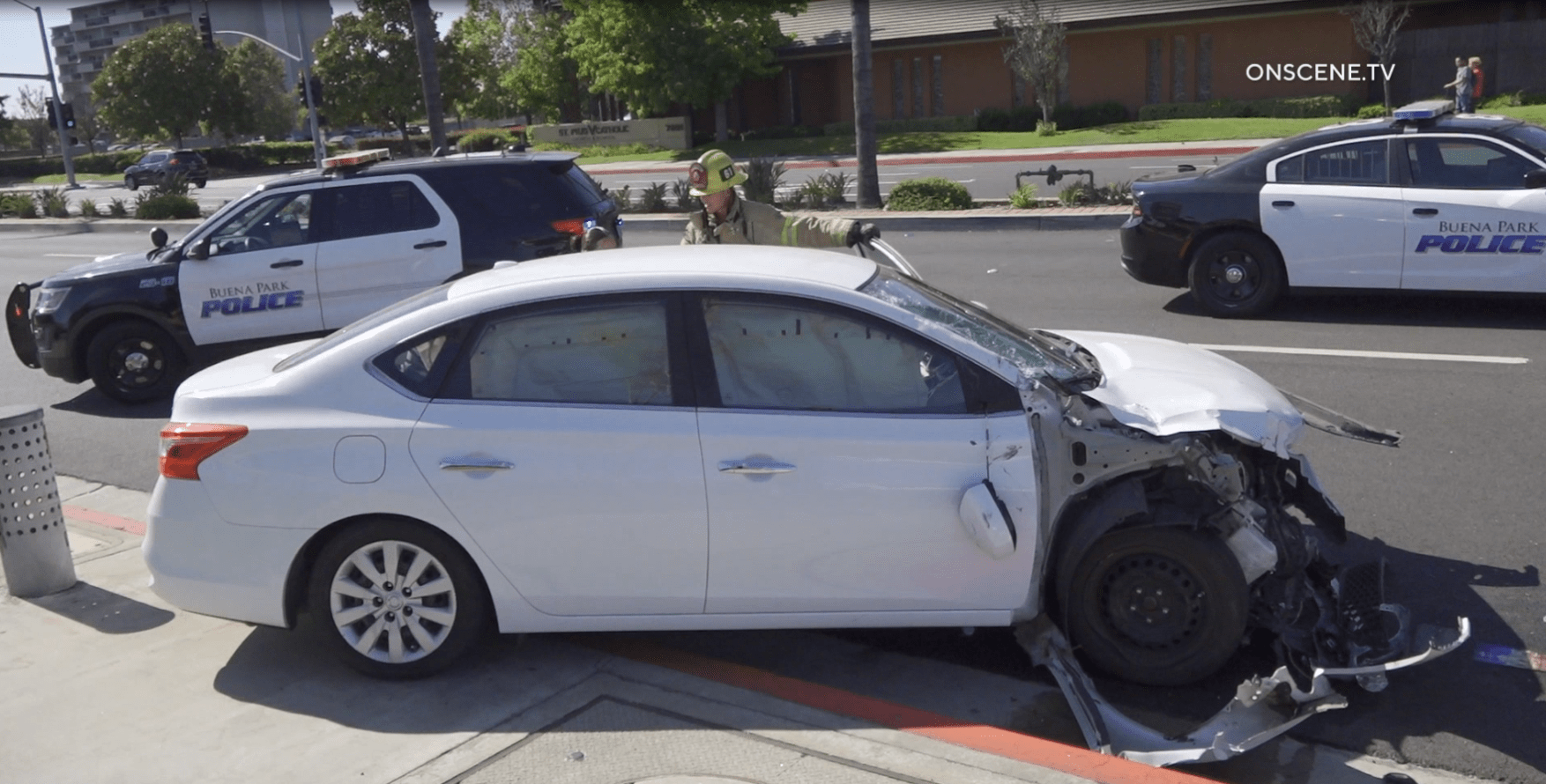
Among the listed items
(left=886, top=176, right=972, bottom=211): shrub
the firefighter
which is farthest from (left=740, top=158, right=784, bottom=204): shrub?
the firefighter

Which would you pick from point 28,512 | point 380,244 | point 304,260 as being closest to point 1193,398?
point 28,512

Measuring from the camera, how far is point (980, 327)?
510 cm

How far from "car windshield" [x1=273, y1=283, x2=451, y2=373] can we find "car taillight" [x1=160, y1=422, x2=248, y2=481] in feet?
1.19

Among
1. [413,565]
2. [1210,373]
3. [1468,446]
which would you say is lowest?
[1468,446]

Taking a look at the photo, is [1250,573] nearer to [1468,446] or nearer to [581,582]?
[581,582]

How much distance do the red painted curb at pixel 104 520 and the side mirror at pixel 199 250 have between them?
304 cm

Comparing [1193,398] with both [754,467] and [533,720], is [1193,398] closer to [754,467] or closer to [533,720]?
[754,467]

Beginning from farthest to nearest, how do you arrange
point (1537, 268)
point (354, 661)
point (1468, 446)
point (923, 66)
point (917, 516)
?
point (923, 66) < point (1537, 268) < point (1468, 446) < point (354, 661) < point (917, 516)

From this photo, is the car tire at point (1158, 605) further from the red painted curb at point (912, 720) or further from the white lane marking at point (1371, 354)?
the white lane marking at point (1371, 354)

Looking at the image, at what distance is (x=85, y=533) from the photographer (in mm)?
7207

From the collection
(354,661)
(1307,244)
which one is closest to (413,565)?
(354,661)

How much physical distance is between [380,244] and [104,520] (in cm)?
348

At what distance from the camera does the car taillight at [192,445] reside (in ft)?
16.1

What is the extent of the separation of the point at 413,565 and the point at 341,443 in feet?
1.67
